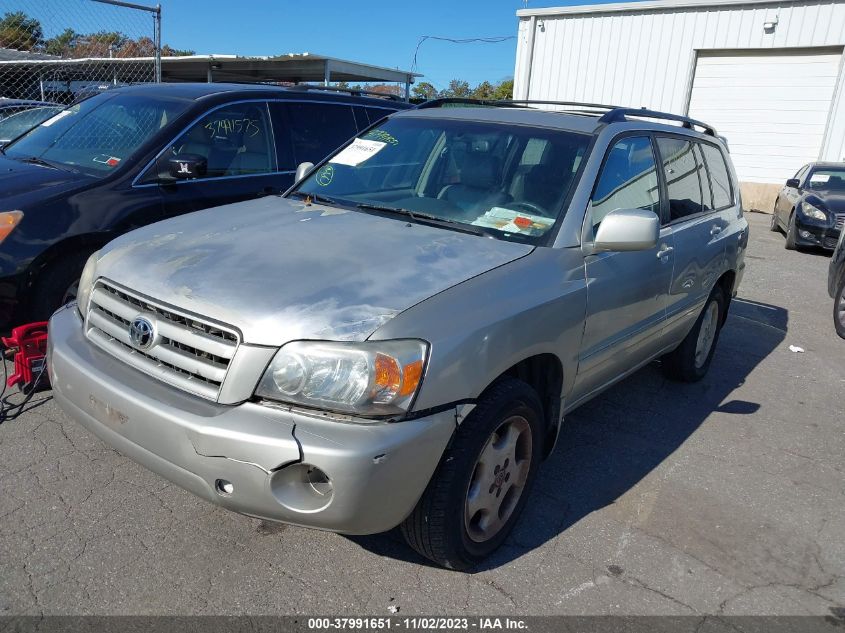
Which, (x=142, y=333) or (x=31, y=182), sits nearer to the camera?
(x=142, y=333)

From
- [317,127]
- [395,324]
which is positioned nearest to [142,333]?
[395,324]

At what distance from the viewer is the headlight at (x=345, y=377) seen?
7.50 ft

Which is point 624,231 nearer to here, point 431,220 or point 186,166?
point 431,220

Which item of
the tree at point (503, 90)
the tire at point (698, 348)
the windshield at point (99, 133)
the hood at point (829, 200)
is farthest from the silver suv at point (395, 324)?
the tree at point (503, 90)

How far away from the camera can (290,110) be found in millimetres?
5633

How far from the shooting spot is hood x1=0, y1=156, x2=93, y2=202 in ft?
13.6

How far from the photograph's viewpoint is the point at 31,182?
4.33m

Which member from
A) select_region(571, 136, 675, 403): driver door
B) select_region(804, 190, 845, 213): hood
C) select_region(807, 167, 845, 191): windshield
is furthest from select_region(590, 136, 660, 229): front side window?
select_region(807, 167, 845, 191): windshield

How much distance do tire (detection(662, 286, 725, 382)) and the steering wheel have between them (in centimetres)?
214

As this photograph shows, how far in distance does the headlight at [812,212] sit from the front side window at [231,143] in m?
9.52

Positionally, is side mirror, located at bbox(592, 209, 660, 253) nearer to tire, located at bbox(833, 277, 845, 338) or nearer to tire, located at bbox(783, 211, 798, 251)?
tire, located at bbox(833, 277, 845, 338)

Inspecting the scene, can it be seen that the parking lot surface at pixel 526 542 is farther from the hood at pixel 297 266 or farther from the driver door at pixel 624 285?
the hood at pixel 297 266

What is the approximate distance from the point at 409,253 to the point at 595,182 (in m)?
1.09

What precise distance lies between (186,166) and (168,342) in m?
2.44
